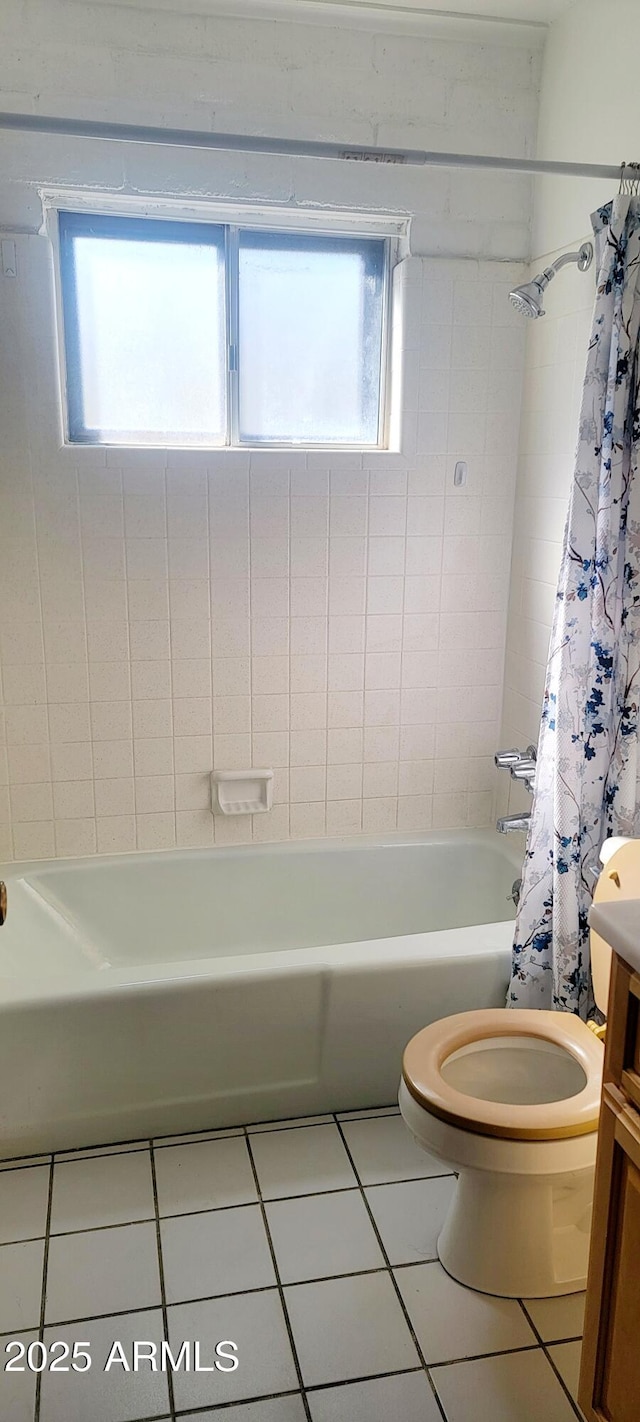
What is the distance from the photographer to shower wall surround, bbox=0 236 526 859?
8.47 ft

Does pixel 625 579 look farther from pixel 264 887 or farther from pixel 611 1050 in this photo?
pixel 264 887

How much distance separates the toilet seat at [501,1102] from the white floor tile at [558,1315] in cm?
33

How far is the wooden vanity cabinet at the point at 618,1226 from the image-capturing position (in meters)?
1.27

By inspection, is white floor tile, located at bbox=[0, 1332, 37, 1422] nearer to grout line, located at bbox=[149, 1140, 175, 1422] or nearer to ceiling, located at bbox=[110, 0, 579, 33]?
grout line, located at bbox=[149, 1140, 175, 1422]

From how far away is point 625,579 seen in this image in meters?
2.03

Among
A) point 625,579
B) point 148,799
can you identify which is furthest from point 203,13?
point 148,799

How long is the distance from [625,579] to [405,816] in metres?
1.18

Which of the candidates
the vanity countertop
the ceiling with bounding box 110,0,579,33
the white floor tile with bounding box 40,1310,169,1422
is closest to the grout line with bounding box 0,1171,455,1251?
the white floor tile with bounding box 40,1310,169,1422

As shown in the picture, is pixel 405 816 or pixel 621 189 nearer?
pixel 621 189

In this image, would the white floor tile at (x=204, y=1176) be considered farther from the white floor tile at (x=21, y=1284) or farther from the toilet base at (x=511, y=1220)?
the toilet base at (x=511, y=1220)

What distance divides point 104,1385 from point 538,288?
2.22 meters

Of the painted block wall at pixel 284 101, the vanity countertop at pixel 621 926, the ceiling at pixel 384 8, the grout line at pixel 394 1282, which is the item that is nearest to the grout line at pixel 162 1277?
the grout line at pixel 394 1282

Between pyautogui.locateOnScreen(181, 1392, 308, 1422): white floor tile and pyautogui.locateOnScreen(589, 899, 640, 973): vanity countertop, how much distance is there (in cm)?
86

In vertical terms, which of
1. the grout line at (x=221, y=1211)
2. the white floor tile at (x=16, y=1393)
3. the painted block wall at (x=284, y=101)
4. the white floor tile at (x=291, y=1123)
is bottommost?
the white floor tile at (x=291, y=1123)
